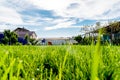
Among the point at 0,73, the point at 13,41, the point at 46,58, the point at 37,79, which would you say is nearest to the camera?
the point at 0,73

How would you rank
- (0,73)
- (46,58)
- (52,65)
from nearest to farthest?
(0,73), (52,65), (46,58)

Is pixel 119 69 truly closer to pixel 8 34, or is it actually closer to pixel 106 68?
pixel 106 68

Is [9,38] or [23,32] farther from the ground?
[23,32]

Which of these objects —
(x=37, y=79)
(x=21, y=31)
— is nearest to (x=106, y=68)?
(x=37, y=79)

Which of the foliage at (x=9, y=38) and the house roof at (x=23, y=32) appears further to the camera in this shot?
the house roof at (x=23, y=32)

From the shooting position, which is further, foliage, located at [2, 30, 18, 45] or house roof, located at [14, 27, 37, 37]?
house roof, located at [14, 27, 37, 37]

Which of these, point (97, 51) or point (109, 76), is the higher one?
point (97, 51)

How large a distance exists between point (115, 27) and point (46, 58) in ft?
128

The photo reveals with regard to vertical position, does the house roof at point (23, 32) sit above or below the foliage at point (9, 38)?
above

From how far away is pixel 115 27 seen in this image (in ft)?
131

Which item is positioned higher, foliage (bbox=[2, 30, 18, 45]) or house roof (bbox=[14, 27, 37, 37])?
house roof (bbox=[14, 27, 37, 37])

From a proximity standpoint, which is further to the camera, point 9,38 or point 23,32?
point 23,32

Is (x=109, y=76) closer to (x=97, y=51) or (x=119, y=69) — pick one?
(x=119, y=69)

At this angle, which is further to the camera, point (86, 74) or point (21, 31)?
point (21, 31)
